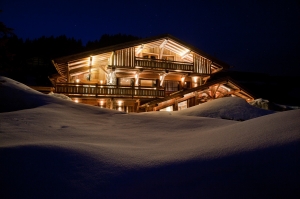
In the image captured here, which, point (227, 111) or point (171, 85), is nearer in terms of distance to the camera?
point (227, 111)

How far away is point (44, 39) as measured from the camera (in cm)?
5681

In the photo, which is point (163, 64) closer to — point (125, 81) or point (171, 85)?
point (171, 85)

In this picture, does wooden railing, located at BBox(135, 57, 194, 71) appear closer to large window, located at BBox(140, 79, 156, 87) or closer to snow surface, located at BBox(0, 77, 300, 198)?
large window, located at BBox(140, 79, 156, 87)

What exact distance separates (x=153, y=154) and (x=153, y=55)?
2173 cm

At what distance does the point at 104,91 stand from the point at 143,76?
712cm

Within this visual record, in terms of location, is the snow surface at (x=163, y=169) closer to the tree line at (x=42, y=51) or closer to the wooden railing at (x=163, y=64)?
the wooden railing at (x=163, y=64)

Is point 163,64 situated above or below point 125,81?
above

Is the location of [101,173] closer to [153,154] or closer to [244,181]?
[153,154]

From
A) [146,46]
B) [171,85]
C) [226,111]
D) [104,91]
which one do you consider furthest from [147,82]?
[226,111]

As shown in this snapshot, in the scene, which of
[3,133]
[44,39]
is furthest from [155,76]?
[44,39]

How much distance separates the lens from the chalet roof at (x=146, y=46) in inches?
749

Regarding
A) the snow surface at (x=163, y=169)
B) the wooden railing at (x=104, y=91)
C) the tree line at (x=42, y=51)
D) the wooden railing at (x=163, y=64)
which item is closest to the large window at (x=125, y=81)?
the wooden railing at (x=163, y=64)

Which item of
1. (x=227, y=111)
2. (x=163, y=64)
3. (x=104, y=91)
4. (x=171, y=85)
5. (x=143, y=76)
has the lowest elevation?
(x=227, y=111)

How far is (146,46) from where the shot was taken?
76.8ft
